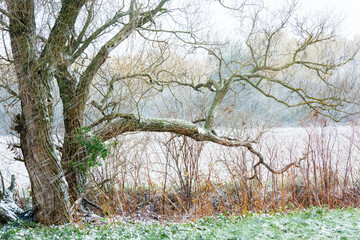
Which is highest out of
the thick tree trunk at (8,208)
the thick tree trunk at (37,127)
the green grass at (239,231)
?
the thick tree trunk at (37,127)

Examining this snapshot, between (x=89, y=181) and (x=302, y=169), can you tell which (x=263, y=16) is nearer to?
(x=302, y=169)

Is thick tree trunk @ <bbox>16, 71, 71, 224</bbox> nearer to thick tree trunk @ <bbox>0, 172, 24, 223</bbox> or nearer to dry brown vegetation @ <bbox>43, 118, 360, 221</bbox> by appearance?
thick tree trunk @ <bbox>0, 172, 24, 223</bbox>

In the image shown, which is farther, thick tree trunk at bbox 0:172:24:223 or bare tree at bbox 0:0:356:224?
thick tree trunk at bbox 0:172:24:223

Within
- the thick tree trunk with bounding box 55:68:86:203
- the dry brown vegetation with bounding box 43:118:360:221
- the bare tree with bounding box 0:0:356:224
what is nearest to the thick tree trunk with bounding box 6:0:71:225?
the bare tree with bounding box 0:0:356:224

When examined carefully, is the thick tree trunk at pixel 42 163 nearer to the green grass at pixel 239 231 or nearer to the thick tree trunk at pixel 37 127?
the thick tree trunk at pixel 37 127

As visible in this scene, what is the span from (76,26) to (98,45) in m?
0.70

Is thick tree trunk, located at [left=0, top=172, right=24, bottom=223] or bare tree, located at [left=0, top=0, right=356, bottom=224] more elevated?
bare tree, located at [left=0, top=0, right=356, bottom=224]

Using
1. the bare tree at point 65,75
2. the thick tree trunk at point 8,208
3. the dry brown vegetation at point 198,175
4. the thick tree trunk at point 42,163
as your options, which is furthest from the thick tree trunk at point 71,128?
the thick tree trunk at point 8,208

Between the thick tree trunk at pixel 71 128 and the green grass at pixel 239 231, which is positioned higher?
the thick tree trunk at pixel 71 128

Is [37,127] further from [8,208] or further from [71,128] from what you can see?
[8,208]

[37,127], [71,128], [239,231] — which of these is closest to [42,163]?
[37,127]

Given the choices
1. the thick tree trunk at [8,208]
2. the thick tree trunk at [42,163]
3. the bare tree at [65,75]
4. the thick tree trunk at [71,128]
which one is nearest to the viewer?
the bare tree at [65,75]

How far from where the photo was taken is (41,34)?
451cm

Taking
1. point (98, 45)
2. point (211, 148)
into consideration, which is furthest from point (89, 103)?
point (211, 148)
